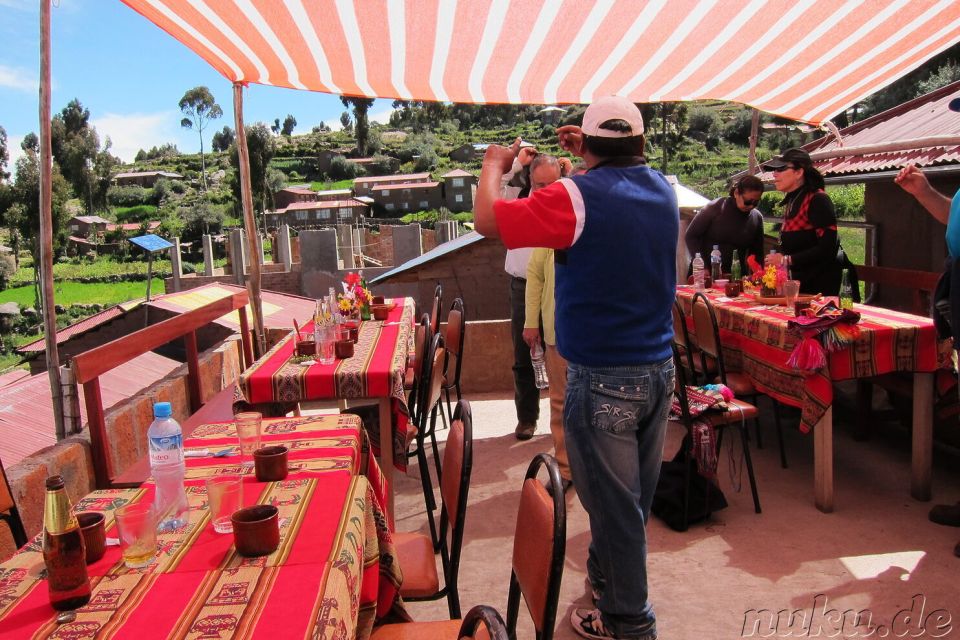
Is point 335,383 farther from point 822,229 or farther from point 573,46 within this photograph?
Answer: point 822,229

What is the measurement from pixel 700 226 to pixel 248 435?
446 centimetres

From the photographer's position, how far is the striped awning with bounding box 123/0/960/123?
11.0ft

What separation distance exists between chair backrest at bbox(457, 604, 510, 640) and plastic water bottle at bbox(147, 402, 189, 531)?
2.71ft

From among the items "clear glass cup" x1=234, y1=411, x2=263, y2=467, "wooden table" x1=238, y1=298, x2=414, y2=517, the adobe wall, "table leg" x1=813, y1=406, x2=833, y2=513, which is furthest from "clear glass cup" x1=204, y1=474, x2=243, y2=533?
"table leg" x1=813, y1=406, x2=833, y2=513

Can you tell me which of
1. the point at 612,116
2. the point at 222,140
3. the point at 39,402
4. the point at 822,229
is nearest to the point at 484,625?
the point at 612,116

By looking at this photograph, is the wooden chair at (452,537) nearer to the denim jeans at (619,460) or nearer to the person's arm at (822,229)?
the denim jeans at (619,460)

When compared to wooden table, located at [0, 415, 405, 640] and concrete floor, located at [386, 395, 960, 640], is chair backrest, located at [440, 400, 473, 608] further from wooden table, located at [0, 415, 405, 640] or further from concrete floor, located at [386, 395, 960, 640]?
concrete floor, located at [386, 395, 960, 640]

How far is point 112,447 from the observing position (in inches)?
142

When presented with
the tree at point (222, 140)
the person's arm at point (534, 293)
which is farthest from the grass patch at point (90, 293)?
the tree at point (222, 140)

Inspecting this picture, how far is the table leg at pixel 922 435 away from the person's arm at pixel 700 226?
2.30 m

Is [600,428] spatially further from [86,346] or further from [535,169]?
[86,346]

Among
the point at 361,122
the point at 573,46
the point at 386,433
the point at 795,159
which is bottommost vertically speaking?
the point at 386,433

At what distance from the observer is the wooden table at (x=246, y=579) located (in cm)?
130

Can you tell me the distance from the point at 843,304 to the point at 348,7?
3037mm
